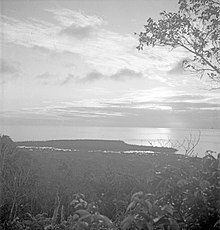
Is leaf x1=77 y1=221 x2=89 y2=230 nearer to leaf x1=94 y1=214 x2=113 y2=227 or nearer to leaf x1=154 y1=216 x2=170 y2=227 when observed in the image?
leaf x1=94 y1=214 x2=113 y2=227

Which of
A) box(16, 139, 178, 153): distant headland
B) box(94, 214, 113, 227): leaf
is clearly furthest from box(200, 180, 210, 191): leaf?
box(16, 139, 178, 153): distant headland

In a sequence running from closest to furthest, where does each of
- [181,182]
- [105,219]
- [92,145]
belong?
[105,219], [181,182], [92,145]

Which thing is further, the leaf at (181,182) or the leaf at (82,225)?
the leaf at (181,182)

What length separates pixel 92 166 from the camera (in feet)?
41.4

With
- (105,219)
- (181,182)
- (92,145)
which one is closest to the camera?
(105,219)

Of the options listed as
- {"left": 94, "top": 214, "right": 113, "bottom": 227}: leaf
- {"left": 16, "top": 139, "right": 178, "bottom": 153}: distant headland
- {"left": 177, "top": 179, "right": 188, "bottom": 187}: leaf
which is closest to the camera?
{"left": 94, "top": 214, "right": 113, "bottom": 227}: leaf

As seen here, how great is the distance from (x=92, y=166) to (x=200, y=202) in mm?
10589

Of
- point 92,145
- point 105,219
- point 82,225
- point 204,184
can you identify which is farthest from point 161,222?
point 92,145

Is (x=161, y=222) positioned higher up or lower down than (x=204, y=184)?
lower down

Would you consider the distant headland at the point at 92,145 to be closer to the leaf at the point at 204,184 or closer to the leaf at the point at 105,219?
the leaf at the point at 204,184

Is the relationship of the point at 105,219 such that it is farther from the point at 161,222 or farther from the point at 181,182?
the point at 181,182

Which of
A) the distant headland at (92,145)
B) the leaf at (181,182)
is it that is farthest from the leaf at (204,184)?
the distant headland at (92,145)

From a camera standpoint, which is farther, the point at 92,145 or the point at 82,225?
the point at 92,145

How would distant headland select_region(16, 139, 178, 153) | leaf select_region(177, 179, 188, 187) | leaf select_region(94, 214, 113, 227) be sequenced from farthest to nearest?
distant headland select_region(16, 139, 178, 153), leaf select_region(177, 179, 188, 187), leaf select_region(94, 214, 113, 227)
